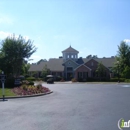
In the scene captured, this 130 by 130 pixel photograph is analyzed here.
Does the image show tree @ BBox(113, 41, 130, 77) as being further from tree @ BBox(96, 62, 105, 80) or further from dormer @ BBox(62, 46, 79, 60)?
dormer @ BBox(62, 46, 79, 60)

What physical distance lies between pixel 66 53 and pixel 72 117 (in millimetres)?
59532

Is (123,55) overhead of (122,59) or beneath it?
overhead

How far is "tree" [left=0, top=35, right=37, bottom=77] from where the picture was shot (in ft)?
126

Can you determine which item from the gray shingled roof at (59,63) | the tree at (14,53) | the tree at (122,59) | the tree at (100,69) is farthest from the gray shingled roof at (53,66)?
the tree at (14,53)

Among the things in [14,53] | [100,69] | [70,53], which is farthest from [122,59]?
[14,53]

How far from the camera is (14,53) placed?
3878 centimetres

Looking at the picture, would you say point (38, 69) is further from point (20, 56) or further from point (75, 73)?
point (20, 56)

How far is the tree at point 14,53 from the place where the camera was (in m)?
38.3

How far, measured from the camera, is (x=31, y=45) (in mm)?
40375

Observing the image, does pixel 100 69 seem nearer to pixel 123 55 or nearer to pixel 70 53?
pixel 123 55

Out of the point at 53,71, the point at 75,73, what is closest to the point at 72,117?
the point at 75,73

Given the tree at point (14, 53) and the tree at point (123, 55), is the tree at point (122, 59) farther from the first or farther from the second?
the tree at point (14, 53)

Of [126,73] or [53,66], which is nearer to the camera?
[126,73]

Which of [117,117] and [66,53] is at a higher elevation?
[66,53]
